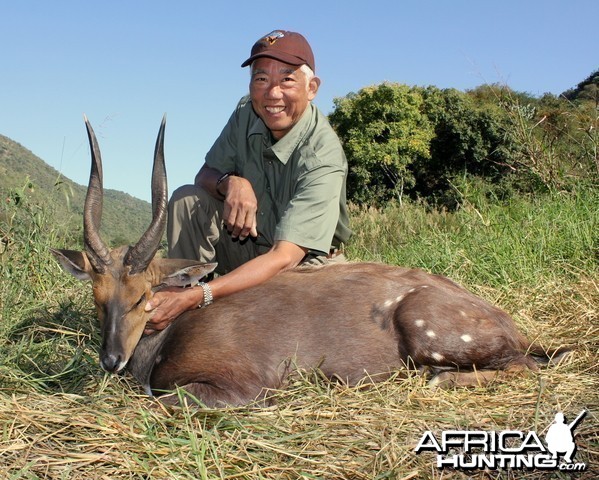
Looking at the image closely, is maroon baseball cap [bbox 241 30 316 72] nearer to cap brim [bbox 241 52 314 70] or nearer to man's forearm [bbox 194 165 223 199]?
cap brim [bbox 241 52 314 70]

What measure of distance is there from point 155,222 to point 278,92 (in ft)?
4.92

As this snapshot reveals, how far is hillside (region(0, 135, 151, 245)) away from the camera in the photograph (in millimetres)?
7457

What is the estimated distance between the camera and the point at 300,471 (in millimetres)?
3076

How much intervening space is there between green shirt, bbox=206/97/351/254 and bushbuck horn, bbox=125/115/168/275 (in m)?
0.83

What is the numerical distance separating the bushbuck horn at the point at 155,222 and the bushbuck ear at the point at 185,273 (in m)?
0.17

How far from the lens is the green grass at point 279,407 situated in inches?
123

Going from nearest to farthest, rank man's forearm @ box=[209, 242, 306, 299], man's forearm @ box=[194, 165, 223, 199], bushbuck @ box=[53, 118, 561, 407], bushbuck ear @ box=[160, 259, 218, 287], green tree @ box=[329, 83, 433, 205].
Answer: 1. bushbuck @ box=[53, 118, 561, 407]
2. bushbuck ear @ box=[160, 259, 218, 287]
3. man's forearm @ box=[209, 242, 306, 299]
4. man's forearm @ box=[194, 165, 223, 199]
5. green tree @ box=[329, 83, 433, 205]

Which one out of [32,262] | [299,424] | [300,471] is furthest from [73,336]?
[300,471]

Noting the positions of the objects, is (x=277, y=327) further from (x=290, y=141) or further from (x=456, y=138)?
(x=456, y=138)

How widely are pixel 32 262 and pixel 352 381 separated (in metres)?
3.92

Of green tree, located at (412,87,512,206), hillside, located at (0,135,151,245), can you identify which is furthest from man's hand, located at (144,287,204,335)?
green tree, located at (412,87,512,206)

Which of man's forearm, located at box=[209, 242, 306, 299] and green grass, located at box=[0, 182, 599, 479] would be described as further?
man's forearm, located at box=[209, 242, 306, 299]

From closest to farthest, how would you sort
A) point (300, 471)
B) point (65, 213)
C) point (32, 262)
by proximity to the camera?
point (300, 471), point (32, 262), point (65, 213)

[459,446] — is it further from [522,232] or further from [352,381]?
[522,232]
